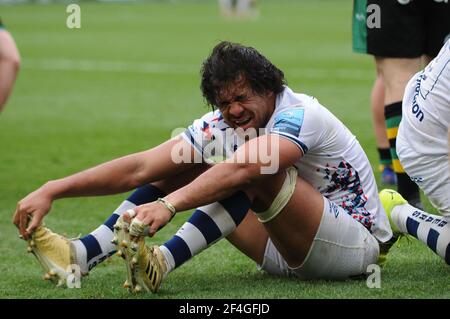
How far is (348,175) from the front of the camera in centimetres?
441

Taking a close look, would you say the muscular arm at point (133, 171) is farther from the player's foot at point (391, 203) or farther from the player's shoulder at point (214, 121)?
the player's foot at point (391, 203)

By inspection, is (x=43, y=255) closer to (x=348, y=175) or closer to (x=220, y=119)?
(x=220, y=119)

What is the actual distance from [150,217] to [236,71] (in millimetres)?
730

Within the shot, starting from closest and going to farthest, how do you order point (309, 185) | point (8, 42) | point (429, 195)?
point (309, 185) → point (429, 195) → point (8, 42)

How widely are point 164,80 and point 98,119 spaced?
3.39 meters

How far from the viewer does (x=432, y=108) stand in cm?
444

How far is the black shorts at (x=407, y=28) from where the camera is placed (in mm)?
5992

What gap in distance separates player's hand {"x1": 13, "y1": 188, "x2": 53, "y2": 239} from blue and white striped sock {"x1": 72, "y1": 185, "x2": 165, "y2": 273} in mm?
255

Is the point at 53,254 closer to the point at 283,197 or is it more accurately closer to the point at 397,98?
the point at 283,197

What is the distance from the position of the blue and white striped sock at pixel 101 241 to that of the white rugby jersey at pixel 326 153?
0.29m

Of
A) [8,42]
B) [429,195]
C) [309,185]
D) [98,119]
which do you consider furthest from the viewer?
[98,119]

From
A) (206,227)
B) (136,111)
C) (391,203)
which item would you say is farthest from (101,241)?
(136,111)
